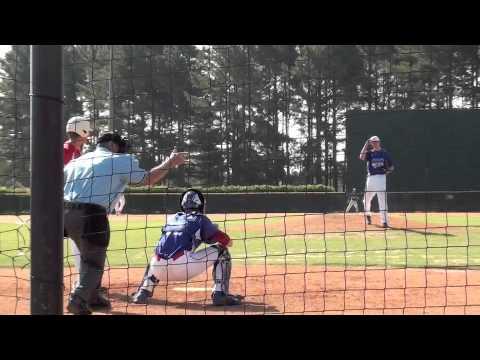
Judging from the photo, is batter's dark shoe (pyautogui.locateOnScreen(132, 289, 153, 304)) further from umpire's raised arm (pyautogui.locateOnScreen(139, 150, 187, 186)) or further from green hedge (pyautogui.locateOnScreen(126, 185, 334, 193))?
green hedge (pyautogui.locateOnScreen(126, 185, 334, 193))

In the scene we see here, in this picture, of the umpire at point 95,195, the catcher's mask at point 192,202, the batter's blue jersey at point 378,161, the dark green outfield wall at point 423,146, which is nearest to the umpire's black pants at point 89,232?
the umpire at point 95,195

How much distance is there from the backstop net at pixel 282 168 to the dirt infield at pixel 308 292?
0.09 ft

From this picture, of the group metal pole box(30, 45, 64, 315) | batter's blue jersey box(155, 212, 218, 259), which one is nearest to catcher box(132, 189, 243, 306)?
batter's blue jersey box(155, 212, 218, 259)

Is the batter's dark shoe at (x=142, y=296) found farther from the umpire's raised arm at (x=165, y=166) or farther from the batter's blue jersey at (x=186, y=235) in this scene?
the umpire's raised arm at (x=165, y=166)

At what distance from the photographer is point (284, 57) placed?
12.8 meters

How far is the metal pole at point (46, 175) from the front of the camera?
9.37ft

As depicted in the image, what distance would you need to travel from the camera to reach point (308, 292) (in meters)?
6.38

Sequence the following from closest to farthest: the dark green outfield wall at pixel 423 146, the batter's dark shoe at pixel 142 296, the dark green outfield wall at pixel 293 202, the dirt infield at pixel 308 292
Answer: the dirt infield at pixel 308 292 → the batter's dark shoe at pixel 142 296 → the dark green outfield wall at pixel 293 202 → the dark green outfield wall at pixel 423 146

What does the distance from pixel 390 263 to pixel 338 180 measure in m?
19.5

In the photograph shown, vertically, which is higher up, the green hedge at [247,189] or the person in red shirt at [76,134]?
the person in red shirt at [76,134]

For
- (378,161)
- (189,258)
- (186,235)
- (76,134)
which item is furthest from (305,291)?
(378,161)

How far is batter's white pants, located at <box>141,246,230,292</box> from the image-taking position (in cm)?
588
